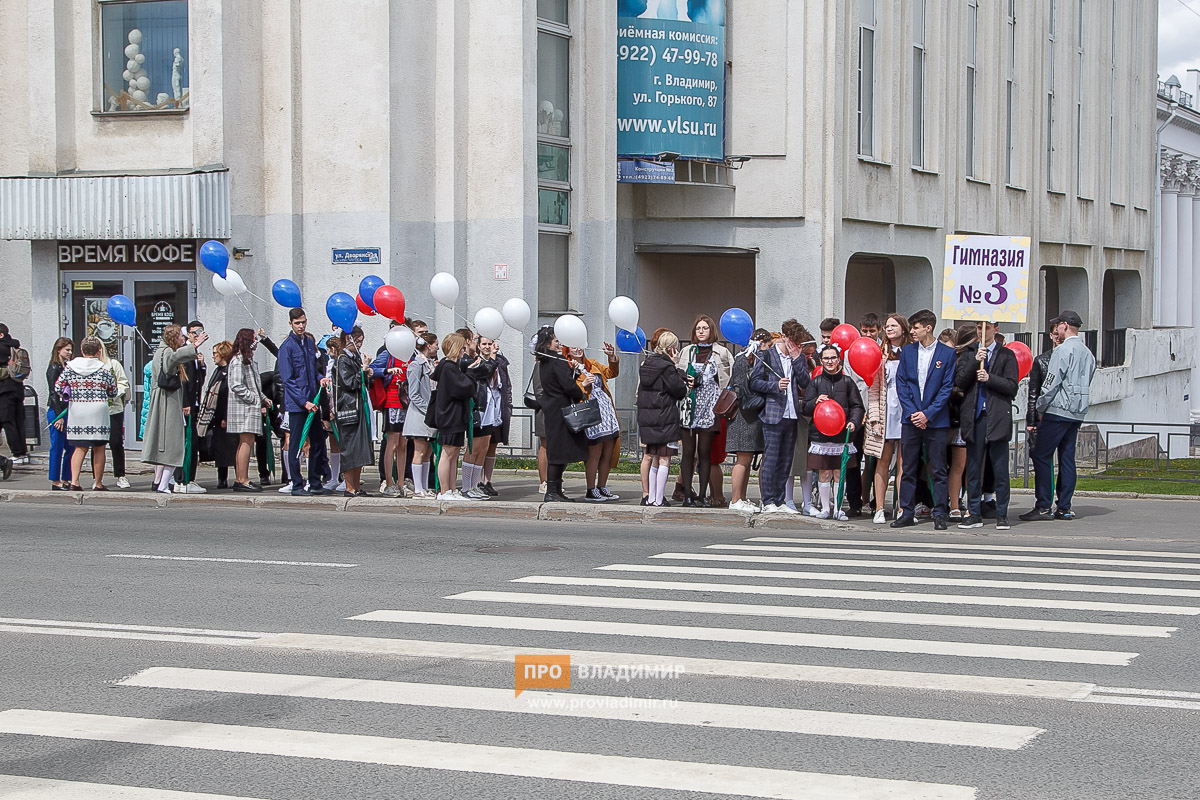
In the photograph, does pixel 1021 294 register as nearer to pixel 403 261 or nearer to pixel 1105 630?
pixel 1105 630

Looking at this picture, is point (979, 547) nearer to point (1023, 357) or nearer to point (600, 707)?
point (1023, 357)

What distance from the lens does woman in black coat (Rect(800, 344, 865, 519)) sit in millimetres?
14312

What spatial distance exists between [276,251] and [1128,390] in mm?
28131

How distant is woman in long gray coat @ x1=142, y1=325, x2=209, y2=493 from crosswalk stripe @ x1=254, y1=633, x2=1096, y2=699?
8761mm

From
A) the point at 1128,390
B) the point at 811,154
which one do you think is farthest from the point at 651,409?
the point at 1128,390

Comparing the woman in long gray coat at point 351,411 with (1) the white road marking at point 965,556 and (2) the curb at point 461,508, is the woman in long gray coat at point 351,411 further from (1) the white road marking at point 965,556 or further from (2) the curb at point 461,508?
(1) the white road marking at point 965,556

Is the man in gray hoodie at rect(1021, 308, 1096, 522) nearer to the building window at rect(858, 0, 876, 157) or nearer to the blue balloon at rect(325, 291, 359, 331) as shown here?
the blue balloon at rect(325, 291, 359, 331)

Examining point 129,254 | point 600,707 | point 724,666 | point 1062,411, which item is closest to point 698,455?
point 1062,411

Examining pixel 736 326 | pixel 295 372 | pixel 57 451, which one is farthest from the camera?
pixel 57 451

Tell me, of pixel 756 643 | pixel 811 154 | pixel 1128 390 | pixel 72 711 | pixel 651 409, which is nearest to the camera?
pixel 72 711

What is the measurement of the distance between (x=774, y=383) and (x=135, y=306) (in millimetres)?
12018

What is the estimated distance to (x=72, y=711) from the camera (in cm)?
689

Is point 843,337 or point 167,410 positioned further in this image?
point 167,410

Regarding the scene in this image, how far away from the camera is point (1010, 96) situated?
3566cm
